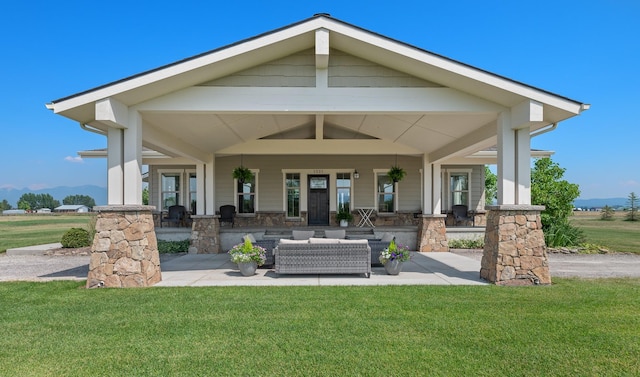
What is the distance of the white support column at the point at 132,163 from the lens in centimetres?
642

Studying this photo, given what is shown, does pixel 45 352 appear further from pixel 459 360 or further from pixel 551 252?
pixel 551 252

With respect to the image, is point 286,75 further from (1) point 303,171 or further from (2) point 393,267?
(1) point 303,171

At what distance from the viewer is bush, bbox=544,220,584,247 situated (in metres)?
11.6

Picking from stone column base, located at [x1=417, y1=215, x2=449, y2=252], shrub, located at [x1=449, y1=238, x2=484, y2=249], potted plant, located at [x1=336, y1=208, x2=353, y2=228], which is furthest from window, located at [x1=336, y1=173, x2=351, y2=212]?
shrub, located at [x1=449, y1=238, x2=484, y2=249]

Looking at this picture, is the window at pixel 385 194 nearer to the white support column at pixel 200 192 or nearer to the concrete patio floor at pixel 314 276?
the concrete patio floor at pixel 314 276

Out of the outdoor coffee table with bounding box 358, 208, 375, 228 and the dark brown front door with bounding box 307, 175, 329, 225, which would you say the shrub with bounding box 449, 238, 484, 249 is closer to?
the outdoor coffee table with bounding box 358, 208, 375, 228

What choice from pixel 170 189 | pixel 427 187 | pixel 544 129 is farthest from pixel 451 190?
pixel 170 189

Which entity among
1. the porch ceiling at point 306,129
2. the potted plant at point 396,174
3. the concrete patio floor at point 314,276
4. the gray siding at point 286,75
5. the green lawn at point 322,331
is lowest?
the concrete patio floor at point 314,276

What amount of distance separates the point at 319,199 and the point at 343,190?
100 cm

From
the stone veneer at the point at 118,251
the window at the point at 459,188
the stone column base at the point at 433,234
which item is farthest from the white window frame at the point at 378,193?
the stone veneer at the point at 118,251

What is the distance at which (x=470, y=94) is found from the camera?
6.70m

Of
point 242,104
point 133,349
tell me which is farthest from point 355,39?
point 133,349

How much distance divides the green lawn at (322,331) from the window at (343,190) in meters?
8.26

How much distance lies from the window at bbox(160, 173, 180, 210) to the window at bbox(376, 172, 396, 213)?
7.88 m
